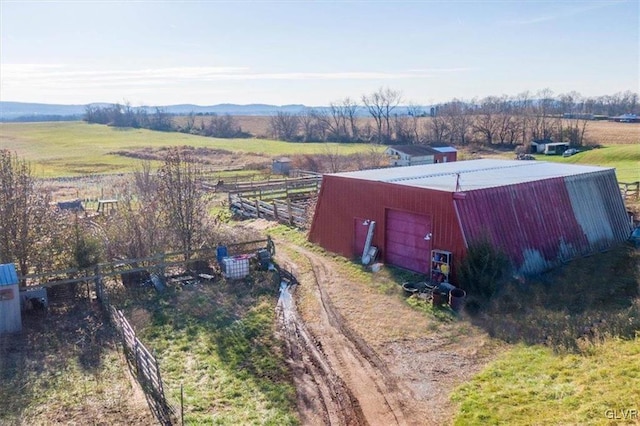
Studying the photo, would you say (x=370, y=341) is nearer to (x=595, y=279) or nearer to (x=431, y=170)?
(x=595, y=279)

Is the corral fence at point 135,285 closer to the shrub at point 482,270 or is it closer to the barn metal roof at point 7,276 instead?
the barn metal roof at point 7,276

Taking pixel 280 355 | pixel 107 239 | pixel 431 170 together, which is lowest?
pixel 280 355

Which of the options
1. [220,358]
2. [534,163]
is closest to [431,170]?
[534,163]

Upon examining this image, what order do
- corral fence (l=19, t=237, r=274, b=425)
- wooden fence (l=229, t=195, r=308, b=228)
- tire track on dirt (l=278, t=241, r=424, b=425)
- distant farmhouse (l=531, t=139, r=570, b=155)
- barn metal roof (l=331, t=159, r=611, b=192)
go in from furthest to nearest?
1. distant farmhouse (l=531, t=139, r=570, b=155)
2. wooden fence (l=229, t=195, r=308, b=228)
3. barn metal roof (l=331, t=159, r=611, b=192)
4. corral fence (l=19, t=237, r=274, b=425)
5. tire track on dirt (l=278, t=241, r=424, b=425)

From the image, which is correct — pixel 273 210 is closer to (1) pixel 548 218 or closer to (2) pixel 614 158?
(1) pixel 548 218

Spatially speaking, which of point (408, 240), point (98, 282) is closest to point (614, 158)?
point (408, 240)

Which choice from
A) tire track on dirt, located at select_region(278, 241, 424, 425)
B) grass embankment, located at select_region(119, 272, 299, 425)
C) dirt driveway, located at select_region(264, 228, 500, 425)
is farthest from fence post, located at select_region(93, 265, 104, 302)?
tire track on dirt, located at select_region(278, 241, 424, 425)

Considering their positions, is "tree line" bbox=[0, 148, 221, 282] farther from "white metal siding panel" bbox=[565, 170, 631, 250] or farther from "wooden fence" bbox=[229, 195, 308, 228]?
"white metal siding panel" bbox=[565, 170, 631, 250]
